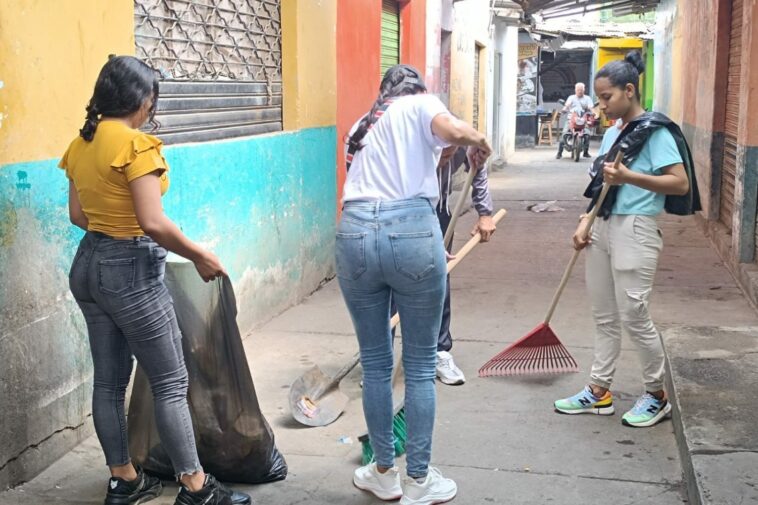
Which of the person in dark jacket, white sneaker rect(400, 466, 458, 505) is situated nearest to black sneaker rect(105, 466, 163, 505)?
white sneaker rect(400, 466, 458, 505)

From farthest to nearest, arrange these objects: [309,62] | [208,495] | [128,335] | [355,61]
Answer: [355,61] → [309,62] → [208,495] → [128,335]

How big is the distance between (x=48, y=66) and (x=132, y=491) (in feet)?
5.62

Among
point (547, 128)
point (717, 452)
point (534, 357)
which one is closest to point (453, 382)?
point (534, 357)

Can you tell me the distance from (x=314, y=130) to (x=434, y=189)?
3.87 meters

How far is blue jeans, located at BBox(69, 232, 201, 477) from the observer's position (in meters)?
3.23

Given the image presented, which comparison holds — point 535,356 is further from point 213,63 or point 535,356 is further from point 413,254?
point 213,63

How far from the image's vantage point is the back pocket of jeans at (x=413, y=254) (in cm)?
330

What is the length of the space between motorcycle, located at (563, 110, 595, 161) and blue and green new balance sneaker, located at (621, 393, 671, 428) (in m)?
17.4

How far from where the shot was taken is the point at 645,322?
4.34 m

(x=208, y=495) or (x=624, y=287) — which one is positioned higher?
(x=624, y=287)

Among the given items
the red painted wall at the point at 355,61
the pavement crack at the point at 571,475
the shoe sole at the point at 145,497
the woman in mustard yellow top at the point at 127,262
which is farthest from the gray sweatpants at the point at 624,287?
the red painted wall at the point at 355,61

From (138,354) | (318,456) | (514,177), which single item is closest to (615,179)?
(318,456)

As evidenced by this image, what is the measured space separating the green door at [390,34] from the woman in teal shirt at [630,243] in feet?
19.0

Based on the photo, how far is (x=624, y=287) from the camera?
429 centimetres
